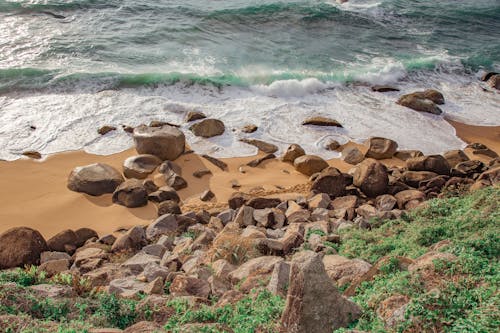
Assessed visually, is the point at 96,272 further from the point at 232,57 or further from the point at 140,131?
the point at 232,57

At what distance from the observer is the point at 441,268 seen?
13.2 feet

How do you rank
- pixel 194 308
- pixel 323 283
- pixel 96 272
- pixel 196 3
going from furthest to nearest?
1. pixel 196 3
2. pixel 96 272
3. pixel 194 308
4. pixel 323 283

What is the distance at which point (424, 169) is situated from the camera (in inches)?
341

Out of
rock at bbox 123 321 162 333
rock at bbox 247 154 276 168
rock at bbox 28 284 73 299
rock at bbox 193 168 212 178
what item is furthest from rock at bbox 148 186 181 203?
rock at bbox 123 321 162 333

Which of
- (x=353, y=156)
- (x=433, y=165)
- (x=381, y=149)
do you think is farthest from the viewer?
(x=381, y=149)

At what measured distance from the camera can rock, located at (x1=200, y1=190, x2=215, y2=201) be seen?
318 inches

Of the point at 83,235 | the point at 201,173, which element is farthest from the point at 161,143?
the point at 83,235

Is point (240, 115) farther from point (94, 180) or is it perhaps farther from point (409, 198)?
point (409, 198)

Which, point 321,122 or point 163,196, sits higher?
point 321,122

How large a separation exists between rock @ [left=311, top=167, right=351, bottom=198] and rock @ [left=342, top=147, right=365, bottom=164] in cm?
145

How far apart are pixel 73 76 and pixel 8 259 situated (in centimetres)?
710

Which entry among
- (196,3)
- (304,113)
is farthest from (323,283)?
(196,3)

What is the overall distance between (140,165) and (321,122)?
13.8 ft

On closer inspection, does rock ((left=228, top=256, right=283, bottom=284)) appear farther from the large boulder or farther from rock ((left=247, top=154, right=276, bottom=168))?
rock ((left=247, top=154, right=276, bottom=168))
